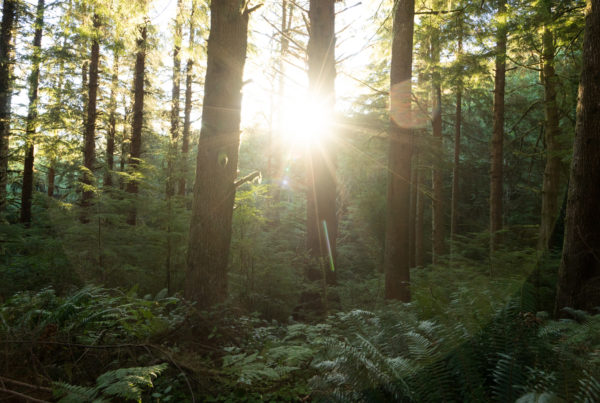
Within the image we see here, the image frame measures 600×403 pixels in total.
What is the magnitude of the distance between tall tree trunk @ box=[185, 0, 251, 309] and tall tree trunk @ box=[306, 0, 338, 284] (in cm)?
449

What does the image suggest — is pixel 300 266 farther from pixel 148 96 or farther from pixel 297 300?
pixel 148 96

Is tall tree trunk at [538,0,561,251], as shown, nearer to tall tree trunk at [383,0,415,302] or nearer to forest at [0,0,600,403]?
forest at [0,0,600,403]

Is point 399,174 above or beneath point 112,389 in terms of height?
above

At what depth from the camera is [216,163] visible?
15.2 feet

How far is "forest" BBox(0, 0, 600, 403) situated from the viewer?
2.13m

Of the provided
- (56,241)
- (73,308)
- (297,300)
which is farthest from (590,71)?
(56,241)

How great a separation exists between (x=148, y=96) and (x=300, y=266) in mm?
11074

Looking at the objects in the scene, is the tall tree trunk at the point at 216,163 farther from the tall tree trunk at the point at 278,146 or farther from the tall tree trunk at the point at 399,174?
the tall tree trunk at the point at 278,146

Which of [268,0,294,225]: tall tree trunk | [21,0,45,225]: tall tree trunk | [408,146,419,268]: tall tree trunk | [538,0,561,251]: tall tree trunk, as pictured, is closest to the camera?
[538,0,561,251]: tall tree trunk

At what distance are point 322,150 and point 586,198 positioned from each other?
579cm

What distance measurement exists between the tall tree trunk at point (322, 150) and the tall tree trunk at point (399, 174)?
2563mm

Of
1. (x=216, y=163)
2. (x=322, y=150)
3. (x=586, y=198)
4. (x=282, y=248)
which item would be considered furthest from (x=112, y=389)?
(x=322, y=150)

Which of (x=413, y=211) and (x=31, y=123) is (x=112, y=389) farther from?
(x=413, y=211)

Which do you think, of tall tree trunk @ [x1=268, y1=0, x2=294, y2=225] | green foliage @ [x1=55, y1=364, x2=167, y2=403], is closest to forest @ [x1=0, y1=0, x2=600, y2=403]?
green foliage @ [x1=55, y1=364, x2=167, y2=403]
